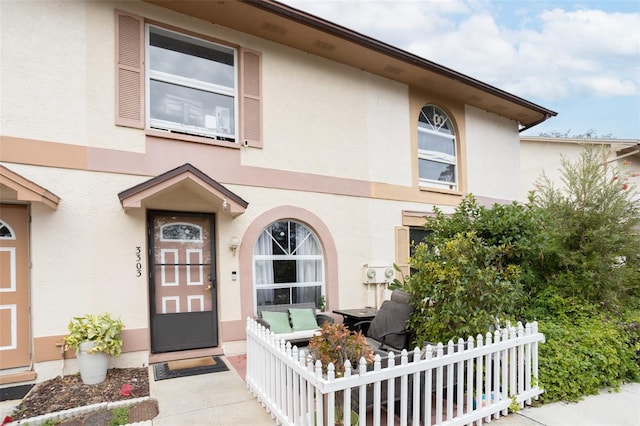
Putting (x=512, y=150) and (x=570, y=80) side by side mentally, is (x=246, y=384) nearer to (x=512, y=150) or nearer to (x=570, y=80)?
(x=512, y=150)

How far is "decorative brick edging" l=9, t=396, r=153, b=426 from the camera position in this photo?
363 cm

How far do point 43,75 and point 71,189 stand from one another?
1.72 metres

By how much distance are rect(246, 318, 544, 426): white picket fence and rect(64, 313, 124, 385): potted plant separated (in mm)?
1951

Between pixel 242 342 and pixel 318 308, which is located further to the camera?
pixel 318 308

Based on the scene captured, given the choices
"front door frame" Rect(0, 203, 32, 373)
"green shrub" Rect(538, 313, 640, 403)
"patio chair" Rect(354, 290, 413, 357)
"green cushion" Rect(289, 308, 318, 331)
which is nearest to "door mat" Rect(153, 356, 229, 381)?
"green cushion" Rect(289, 308, 318, 331)

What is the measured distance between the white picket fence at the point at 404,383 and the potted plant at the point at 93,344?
6.40 ft

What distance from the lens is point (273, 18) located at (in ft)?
20.8

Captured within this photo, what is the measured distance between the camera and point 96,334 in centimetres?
476

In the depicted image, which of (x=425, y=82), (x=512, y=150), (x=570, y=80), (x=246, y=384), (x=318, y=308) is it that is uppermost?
(x=570, y=80)

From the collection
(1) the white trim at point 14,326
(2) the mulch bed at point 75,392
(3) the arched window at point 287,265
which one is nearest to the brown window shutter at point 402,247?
(3) the arched window at point 287,265

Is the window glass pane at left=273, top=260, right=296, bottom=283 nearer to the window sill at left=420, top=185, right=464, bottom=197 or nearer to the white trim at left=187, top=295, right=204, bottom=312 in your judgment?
the white trim at left=187, top=295, right=204, bottom=312

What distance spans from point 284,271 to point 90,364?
11.2 feet

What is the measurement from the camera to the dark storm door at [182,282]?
19.0 ft

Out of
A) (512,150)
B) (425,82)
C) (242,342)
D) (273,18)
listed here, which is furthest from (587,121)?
(242,342)
